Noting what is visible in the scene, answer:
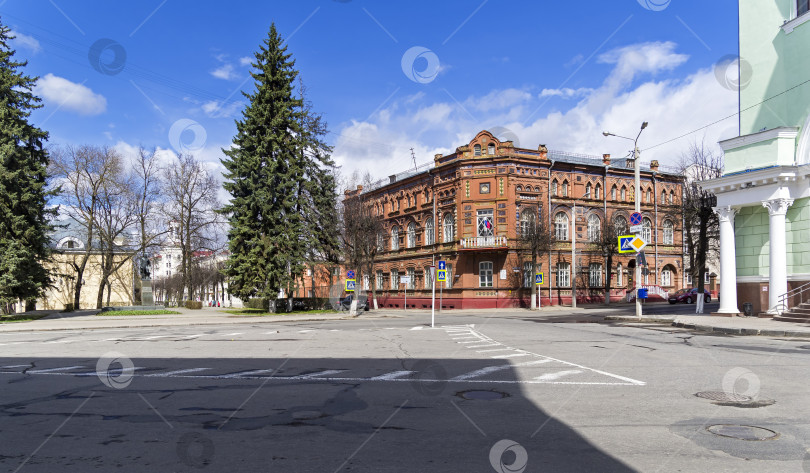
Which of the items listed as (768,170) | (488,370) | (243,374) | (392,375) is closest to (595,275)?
(768,170)

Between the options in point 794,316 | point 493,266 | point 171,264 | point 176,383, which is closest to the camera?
point 176,383

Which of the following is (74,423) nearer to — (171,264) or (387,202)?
(387,202)

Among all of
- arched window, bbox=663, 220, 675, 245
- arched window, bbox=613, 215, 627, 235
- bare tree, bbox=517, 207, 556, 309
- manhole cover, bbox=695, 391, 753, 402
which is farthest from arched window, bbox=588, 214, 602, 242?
manhole cover, bbox=695, 391, 753, 402

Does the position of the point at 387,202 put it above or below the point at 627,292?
above

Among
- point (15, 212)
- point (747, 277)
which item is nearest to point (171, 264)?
point (15, 212)

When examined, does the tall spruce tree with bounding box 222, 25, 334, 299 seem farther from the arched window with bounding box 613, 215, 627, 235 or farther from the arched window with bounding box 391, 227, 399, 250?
the arched window with bounding box 613, 215, 627, 235

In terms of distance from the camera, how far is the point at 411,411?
700 cm

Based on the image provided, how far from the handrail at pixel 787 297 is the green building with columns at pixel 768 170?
0.13 feet

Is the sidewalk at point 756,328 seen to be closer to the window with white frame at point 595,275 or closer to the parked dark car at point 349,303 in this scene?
the parked dark car at point 349,303

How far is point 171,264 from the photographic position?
15875 cm

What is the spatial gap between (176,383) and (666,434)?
751 cm

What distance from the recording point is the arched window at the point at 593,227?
5131 cm

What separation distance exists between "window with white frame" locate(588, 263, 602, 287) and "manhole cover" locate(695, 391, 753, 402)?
146 feet

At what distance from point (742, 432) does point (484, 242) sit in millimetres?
40779
